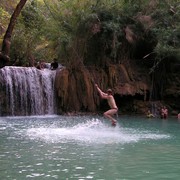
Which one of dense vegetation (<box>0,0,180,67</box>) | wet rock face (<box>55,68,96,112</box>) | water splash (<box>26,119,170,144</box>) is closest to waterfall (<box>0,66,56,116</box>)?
wet rock face (<box>55,68,96,112</box>)

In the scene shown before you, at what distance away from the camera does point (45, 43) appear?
131 ft

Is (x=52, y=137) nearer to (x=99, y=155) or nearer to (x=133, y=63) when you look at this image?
(x=99, y=155)

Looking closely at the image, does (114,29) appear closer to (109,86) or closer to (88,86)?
(109,86)

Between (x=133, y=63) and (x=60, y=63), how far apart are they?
5486 mm

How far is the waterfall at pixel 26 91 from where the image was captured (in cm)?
2712

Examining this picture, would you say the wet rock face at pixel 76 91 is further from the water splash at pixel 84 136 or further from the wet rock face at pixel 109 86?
the water splash at pixel 84 136

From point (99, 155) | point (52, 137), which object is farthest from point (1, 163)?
point (52, 137)

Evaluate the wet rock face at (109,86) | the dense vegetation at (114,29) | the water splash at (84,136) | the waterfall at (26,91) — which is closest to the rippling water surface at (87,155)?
the water splash at (84,136)

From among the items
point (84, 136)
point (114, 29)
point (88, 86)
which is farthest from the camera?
point (88, 86)

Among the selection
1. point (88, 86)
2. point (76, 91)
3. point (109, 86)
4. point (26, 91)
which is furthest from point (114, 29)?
point (26, 91)

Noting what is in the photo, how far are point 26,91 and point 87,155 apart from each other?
57.5ft

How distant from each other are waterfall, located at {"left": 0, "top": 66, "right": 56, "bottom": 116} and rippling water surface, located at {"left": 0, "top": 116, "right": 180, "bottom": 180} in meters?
10.4

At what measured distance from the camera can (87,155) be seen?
1106 centimetres

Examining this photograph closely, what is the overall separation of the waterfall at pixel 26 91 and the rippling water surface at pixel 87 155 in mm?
10368
